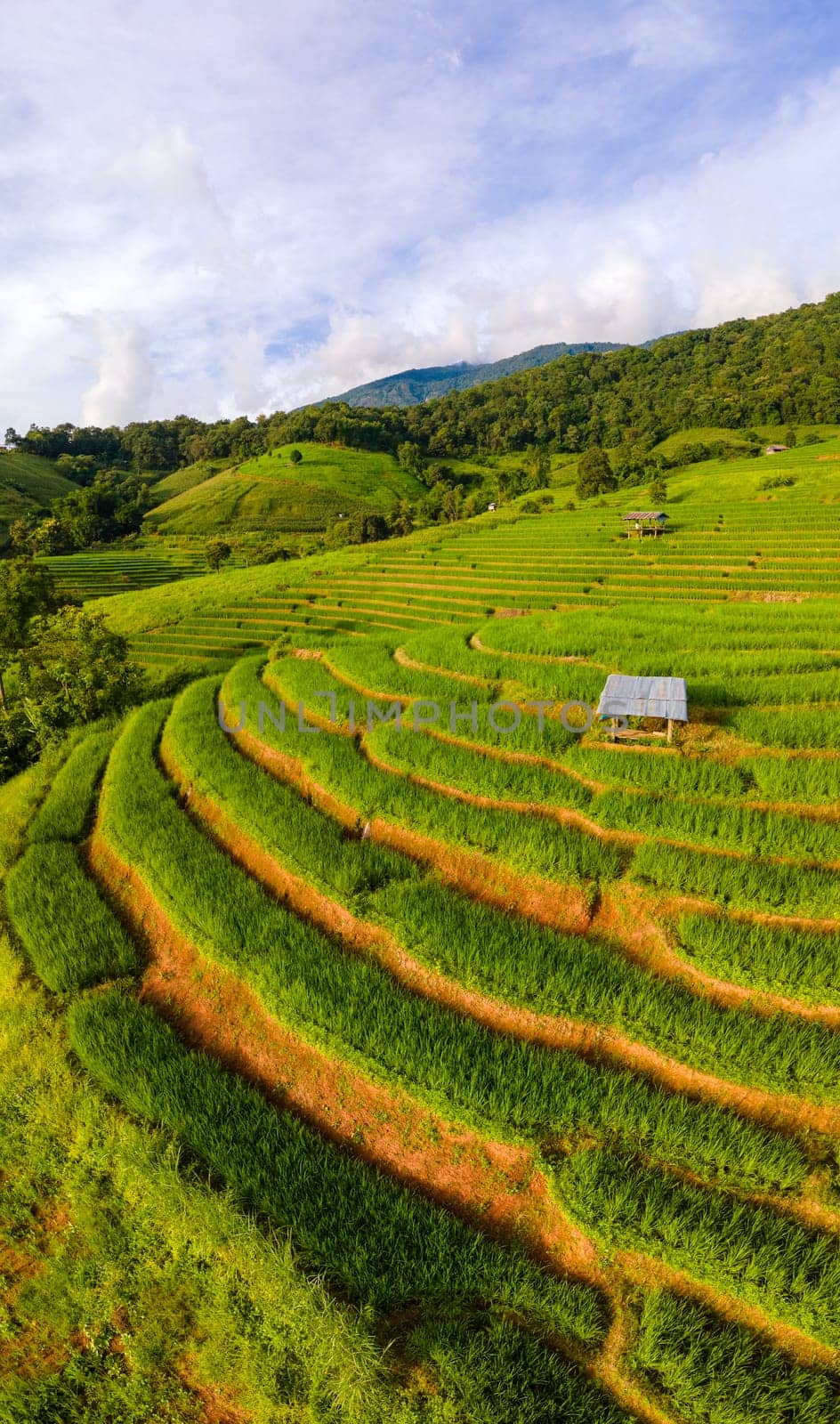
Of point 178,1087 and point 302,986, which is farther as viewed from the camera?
point 302,986

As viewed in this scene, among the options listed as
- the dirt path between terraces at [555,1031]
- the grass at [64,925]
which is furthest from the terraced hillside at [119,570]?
the dirt path between terraces at [555,1031]

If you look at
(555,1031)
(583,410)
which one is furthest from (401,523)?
(583,410)

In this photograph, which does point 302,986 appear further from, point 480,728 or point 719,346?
point 719,346

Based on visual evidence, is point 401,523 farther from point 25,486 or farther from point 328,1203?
point 25,486

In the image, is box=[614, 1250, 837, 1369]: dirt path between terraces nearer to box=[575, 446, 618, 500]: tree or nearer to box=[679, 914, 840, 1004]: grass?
box=[679, 914, 840, 1004]: grass

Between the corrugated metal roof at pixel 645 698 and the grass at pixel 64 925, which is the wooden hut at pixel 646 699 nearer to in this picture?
the corrugated metal roof at pixel 645 698

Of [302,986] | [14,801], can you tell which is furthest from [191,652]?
[302,986]

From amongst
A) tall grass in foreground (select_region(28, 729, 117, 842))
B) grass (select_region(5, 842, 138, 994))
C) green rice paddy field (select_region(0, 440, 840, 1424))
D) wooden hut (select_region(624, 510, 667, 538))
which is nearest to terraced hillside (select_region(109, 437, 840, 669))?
wooden hut (select_region(624, 510, 667, 538))
